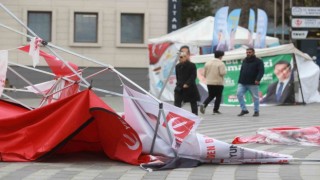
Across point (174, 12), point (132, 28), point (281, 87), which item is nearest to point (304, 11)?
point (174, 12)

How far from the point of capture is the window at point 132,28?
30016mm

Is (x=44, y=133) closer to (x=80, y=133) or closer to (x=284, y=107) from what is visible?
(x=80, y=133)

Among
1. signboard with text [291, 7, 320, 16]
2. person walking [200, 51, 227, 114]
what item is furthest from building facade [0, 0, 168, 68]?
person walking [200, 51, 227, 114]

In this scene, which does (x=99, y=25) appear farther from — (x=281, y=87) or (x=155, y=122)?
(x=155, y=122)

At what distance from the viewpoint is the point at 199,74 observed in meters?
22.6

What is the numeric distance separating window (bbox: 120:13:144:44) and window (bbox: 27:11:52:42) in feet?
11.0

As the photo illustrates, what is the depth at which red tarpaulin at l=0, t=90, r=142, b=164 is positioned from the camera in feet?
27.5

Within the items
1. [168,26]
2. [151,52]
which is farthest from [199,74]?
[168,26]

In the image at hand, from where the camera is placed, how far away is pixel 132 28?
99.6 ft

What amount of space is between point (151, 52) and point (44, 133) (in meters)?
16.3

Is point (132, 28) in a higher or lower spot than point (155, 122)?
higher

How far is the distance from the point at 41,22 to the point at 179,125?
876 inches

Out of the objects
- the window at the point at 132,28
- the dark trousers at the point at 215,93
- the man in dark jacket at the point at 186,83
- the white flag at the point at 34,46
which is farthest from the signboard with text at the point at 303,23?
the white flag at the point at 34,46

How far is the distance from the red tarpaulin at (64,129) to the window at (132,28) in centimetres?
2148
